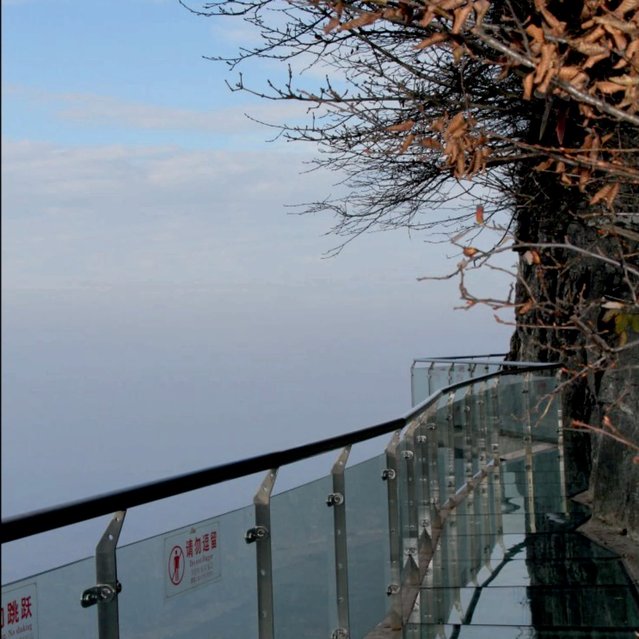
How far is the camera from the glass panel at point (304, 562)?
3.94 meters

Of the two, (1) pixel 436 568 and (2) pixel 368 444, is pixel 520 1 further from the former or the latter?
(1) pixel 436 568

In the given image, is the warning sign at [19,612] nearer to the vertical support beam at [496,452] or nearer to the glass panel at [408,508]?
the glass panel at [408,508]

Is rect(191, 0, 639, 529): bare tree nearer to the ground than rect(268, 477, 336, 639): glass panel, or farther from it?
farther from it

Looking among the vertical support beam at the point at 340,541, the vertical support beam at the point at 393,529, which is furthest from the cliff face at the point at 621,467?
the vertical support beam at the point at 340,541

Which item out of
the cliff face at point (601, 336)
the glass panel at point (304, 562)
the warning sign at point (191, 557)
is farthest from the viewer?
the cliff face at point (601, 336)

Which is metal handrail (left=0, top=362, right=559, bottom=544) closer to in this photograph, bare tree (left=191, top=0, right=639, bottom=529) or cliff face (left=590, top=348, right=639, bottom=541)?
bare tree (left=191, top=0, right=639, bottom=529)

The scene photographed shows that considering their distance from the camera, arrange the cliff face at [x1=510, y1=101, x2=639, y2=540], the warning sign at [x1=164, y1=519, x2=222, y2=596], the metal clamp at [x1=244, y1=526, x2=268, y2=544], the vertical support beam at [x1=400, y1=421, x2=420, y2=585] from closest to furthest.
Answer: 1. the warning sign at [x1=164, y1=519, x2=222, y2=596]
2. the metal clamp at [x1=244, y1=526, x2=268, y2=544]
3. the vertical support beam at [x1=400, y1=421, x2=420, y2=585]
4. the cliff face at [x1=510, y1=101, x2=639, y2=540]

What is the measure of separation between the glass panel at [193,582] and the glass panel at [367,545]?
1389 mm

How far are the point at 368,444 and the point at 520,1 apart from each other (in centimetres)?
222

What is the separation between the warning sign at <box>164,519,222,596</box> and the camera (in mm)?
3043

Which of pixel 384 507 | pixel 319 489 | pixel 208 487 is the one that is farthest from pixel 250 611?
pixel 384 507

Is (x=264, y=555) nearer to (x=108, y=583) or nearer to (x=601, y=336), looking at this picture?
(x=108, y=583)

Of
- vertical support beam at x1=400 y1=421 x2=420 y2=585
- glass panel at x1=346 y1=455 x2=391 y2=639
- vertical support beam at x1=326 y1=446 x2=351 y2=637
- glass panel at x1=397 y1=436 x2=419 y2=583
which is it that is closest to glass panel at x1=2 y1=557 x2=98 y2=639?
vertical support beam at x1=326 y1=446 x2=351 y2=637

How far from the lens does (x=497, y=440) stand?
10875 millimetres
